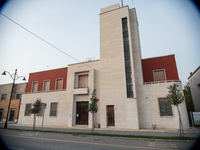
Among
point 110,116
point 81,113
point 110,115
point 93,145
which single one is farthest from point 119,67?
point 93,145

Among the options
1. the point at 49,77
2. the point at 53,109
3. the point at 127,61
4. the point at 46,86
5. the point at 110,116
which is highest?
the point at 127,61

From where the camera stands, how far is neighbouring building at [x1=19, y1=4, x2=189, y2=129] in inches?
668

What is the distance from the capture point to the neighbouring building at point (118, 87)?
55.7 feet

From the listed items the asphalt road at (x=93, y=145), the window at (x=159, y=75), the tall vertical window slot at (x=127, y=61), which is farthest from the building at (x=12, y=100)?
the window at (x=159, y=75)

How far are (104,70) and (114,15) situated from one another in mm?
10284

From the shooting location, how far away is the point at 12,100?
30.6 metres

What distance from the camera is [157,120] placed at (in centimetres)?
1656

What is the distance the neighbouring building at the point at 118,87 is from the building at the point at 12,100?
574 cm

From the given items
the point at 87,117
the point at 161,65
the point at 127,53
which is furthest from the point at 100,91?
the point at 161,65

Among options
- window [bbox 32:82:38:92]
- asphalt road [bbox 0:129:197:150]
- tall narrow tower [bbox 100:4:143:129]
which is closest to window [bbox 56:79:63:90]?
window [bbox 32:82:38:92]

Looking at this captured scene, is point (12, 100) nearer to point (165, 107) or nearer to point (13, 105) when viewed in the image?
point (13, 105)

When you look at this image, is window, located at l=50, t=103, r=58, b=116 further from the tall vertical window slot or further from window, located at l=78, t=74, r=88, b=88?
the tall vertical window slot

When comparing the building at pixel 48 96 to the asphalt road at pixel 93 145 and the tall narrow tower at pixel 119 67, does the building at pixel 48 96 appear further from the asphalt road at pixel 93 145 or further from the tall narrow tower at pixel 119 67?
the asphalt road at pixel 93 145

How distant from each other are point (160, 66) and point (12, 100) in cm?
3407
